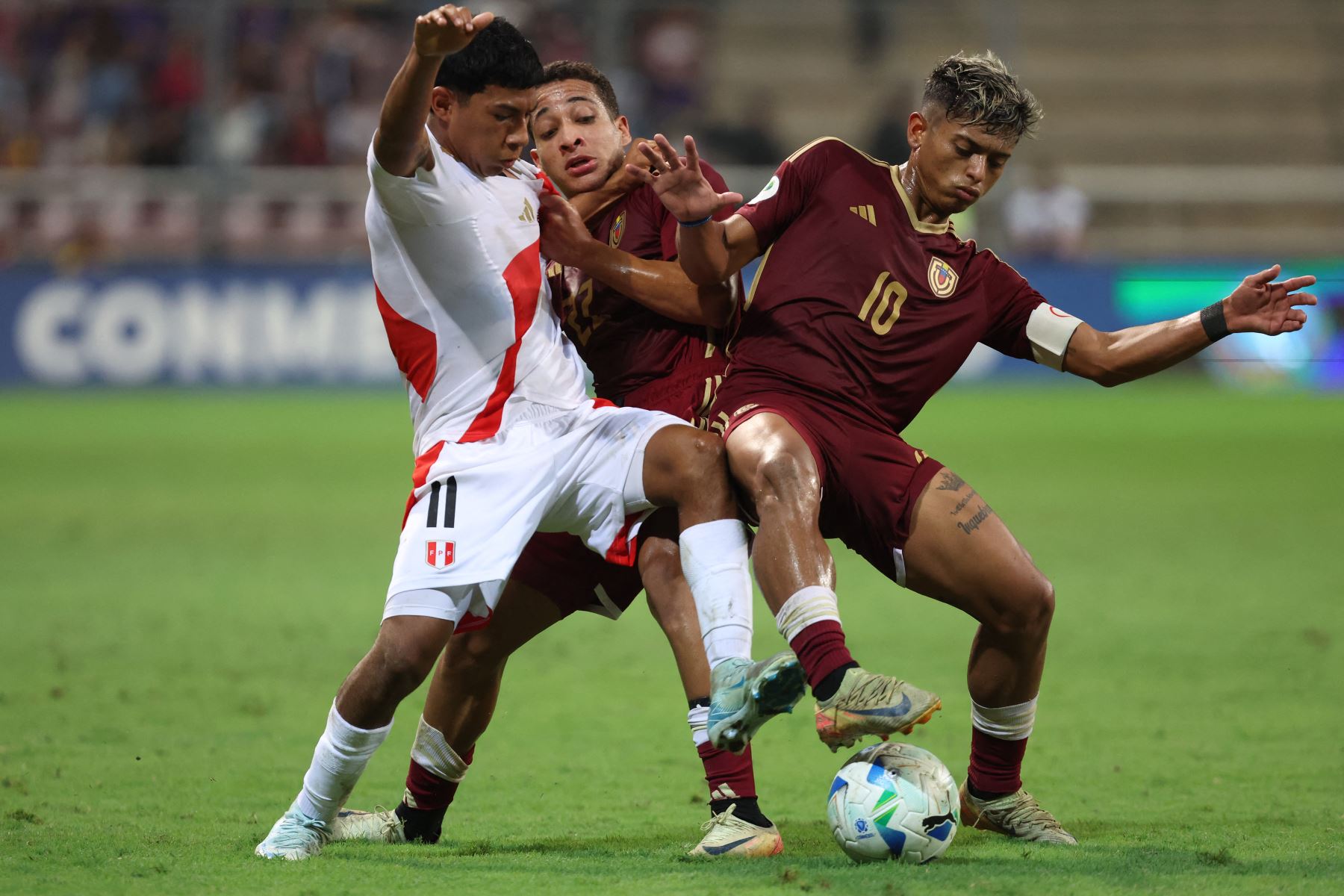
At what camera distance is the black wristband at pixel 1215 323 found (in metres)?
5.22

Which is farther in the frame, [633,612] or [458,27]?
[633,612]

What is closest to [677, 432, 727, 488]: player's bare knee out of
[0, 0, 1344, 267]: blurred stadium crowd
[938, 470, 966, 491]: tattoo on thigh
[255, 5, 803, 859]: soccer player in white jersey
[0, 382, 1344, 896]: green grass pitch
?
[255, 5, 803, 859]: soccer player in white jersey

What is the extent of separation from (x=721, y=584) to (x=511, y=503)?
671 mm

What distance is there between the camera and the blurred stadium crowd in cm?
2075

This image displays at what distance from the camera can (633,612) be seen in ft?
32.9

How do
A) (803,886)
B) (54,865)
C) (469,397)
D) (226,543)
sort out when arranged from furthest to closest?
(226,543) < (469,397) < (54,865) < (803,886)

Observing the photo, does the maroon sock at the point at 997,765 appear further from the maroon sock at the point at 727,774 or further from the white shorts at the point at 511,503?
the white shorts at the point at 511,503

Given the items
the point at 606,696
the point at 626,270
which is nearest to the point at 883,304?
the point at 626,270

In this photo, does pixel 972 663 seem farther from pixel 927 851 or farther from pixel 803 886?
pixel 803 886

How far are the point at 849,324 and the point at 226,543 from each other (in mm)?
7473

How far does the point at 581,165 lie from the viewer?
5.54 m

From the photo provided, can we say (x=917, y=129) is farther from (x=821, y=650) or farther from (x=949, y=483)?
(x=821, y=650)

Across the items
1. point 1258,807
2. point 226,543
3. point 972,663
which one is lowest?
point 226,543

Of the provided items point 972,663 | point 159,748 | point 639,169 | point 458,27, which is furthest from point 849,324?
point 159,748
